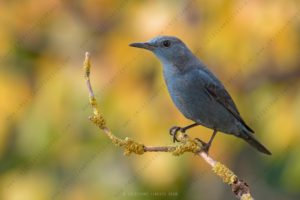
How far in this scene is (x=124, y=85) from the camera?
6.97 m

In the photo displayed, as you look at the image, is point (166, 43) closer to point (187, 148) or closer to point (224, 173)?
point (187, 148)

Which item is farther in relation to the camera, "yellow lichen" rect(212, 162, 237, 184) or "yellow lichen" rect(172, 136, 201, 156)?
"yellow lichen" rect(172, 136, 201, 156)

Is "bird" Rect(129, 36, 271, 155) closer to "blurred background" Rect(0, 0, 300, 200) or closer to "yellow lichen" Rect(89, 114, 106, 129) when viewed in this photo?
"blurred background" Rect(0, 0, 300, 200)

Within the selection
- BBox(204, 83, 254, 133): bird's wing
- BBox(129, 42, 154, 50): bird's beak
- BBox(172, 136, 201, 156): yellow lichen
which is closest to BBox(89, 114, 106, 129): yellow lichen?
BBox(172, 136, 201, 156): yellow lichen

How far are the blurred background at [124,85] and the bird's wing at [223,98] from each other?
12 cm

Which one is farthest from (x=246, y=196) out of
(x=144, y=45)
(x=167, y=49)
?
(x=167, y=49)

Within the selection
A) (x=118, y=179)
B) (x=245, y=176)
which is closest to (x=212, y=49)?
(x=118, y=179)

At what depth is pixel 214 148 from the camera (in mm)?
7094

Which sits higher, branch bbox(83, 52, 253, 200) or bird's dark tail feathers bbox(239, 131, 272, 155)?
branch bbox(83, 52, 253, 200)

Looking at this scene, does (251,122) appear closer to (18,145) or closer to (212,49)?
(212,49)

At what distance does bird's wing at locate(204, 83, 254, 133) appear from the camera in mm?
6625

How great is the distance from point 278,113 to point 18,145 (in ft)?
8.33

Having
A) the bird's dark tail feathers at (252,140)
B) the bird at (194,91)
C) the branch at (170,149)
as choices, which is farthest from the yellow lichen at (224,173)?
the bird's dark tail feathers at (252,140)

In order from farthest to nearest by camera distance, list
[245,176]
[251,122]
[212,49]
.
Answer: [245,176] → [251,122] → [212,49]
